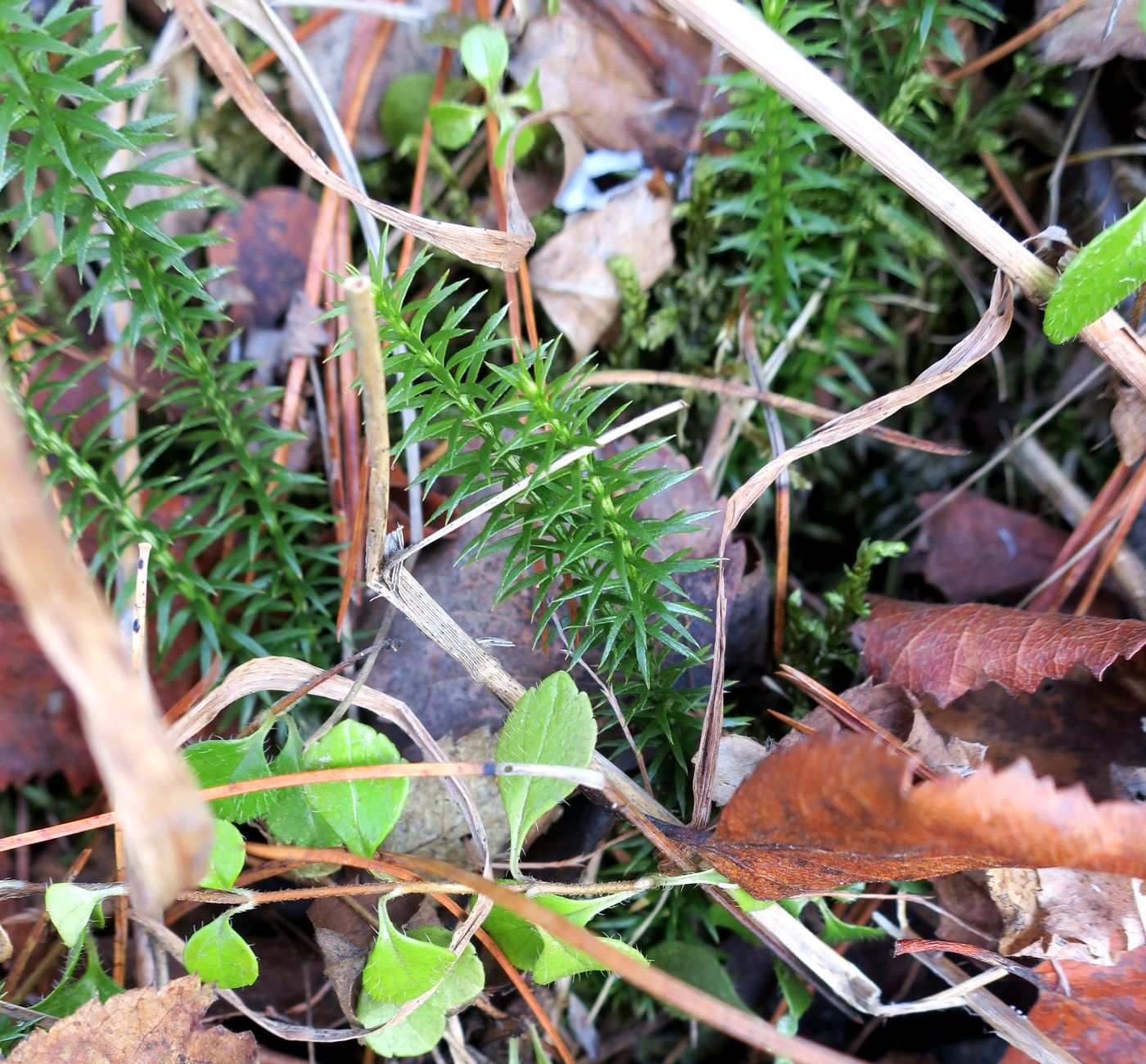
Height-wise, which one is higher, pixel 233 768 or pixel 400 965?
pixel 233 768

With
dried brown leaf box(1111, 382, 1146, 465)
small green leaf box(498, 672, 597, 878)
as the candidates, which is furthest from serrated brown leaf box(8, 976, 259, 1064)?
dried brown leaf box(1111, 382, 1146, 465)

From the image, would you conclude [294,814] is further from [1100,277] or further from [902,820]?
[1100,277]

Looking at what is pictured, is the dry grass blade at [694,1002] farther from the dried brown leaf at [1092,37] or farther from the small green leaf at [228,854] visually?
the dried brown leaf at [1092,37]

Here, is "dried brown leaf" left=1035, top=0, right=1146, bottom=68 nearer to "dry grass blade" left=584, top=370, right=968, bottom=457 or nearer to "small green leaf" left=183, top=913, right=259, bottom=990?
"dry grass blade" left=584, top=370, right=968, bottom=457

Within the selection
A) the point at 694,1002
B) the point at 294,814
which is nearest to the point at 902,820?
the point at 694,1002

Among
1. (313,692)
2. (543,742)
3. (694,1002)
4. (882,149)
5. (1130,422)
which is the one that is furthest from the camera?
(1130,422)

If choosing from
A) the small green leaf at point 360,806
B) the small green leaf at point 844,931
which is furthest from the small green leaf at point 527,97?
the small green leaf at point 844,931

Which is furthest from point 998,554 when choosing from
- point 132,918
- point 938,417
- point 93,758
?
point 93,758
